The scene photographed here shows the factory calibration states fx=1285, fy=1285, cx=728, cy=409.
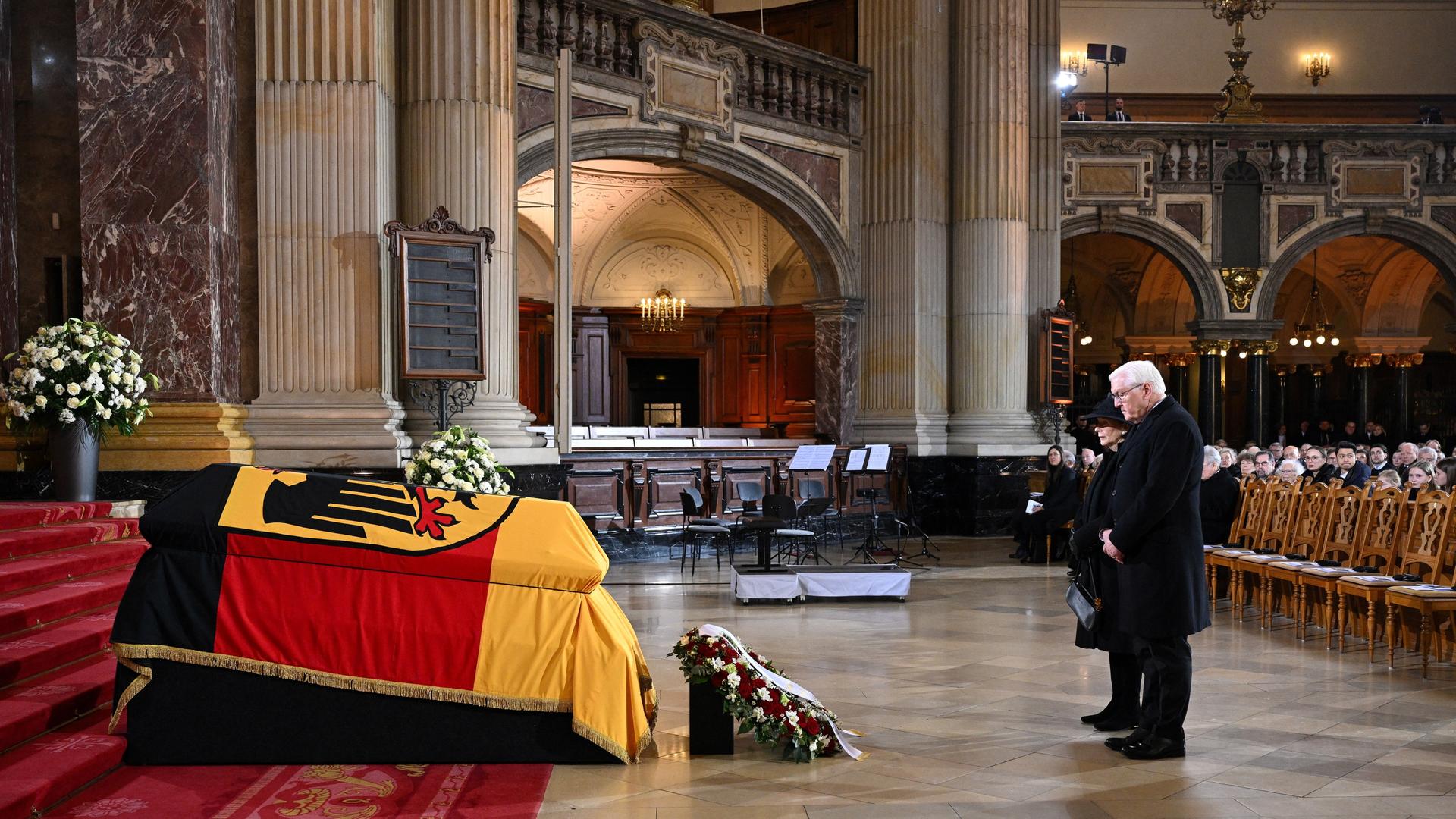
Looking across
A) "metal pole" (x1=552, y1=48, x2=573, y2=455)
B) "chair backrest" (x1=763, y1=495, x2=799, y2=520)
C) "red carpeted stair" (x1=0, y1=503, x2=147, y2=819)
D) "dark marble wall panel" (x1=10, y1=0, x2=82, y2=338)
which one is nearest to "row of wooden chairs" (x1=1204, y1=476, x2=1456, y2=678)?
"chair backrest" (x1=763, y1=495, x2=799, y2=520)

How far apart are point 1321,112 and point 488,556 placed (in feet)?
74.1

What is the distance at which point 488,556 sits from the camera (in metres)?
4.75

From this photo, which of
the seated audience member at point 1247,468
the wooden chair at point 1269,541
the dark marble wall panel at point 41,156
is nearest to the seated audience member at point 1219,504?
the wooden chair at point 1269,541

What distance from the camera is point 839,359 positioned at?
53.0 ft

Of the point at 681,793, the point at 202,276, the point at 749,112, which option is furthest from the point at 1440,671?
the point at 749,112

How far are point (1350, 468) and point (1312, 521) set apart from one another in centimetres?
348

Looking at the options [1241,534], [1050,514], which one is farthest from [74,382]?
[1050,514]

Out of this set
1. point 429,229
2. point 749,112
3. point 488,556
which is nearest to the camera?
point 488,556

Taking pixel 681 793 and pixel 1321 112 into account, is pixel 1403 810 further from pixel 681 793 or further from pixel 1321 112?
pixel 1321 112

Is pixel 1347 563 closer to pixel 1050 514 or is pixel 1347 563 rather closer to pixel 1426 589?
pixel 1426 589

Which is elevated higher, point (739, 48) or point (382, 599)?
point (739, 48)

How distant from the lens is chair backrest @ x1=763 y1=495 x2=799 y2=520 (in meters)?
10.9

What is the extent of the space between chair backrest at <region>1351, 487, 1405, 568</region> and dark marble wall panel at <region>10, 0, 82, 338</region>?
8.29 meters

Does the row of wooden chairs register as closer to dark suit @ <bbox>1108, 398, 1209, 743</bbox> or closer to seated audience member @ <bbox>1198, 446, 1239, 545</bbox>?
seated audience member @ <bbox>1198, 446, 1239, 545</bbox>
